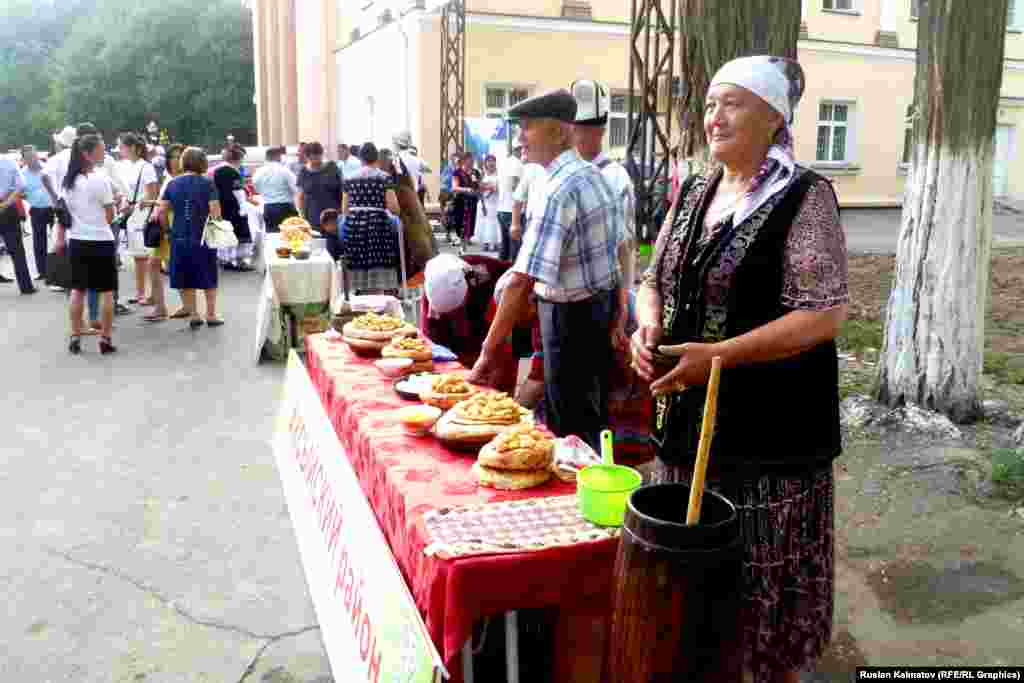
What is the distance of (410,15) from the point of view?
62.2ft

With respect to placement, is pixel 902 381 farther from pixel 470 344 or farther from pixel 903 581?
pixel 470 344

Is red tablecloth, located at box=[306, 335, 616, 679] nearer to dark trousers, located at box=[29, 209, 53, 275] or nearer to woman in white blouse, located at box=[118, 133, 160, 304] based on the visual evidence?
woman in white blouse, located at box=[118, 133, 160, 304]

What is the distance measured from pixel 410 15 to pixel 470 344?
1656 cm

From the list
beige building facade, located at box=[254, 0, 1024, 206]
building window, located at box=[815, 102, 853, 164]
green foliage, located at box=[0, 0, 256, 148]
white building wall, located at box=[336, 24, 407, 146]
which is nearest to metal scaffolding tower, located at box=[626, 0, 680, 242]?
beige building facade, located at box=[254, 0, 1024, 206]

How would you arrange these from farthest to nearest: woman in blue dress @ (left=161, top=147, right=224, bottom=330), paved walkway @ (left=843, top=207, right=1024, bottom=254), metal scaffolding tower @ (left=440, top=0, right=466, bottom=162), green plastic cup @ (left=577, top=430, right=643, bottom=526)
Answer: metal scaffolding tower @ (left=440, top=0, right=466, bottom=162)
paved walkway @ (left=843, top=207, right=1024, bottom=254)
woman in blue dress @ (left=161, top=147, right=224, bottom=330)
green plastic cup @ (left=577, top=430, right=643, bottom=526)

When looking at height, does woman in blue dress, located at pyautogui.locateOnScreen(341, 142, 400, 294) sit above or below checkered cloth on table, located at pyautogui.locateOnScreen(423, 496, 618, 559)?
above

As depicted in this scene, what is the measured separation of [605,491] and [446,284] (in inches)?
77.8

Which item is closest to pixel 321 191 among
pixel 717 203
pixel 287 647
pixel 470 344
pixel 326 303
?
pixel 326 303

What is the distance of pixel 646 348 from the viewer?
214cm

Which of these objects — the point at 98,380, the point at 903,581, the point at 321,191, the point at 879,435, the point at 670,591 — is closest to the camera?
the point at 670,591

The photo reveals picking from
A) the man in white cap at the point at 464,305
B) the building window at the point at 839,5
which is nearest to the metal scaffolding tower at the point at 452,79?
the building window at the point at 839,5

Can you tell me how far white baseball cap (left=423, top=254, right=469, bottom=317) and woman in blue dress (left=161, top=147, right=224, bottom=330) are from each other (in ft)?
16.0

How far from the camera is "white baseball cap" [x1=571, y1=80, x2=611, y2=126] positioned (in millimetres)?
4047

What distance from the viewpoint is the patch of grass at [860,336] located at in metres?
7.53
